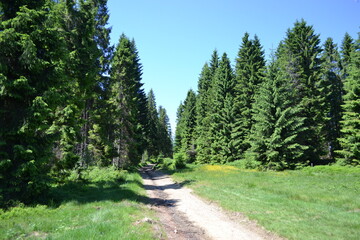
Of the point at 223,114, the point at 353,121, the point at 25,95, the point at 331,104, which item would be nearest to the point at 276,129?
the point at 353,121

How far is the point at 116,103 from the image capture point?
26.8 meters

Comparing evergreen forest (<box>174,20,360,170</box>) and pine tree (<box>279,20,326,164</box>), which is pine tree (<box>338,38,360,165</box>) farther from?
pine tree (<box>279,20,326,164</box>)

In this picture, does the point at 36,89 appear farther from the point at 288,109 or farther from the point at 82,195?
the point at 288,109

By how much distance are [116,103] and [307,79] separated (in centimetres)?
2770

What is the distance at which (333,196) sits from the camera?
1273 cm

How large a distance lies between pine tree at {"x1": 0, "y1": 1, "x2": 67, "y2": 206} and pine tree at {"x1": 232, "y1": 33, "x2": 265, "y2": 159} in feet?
105

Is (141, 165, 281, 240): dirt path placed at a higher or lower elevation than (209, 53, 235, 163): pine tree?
lower

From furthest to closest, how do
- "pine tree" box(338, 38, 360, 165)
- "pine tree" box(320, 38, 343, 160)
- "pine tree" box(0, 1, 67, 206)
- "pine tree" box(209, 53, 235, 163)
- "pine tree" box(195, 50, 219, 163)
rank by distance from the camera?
"pine tree" box(195, 50, 219, 163) < "pine tree" box(209, 53, 235, 163) < "pine tree" box(320, 38, 343, 160) < "pine tree" box(338, 38, 360, 165) < "pine tree" box(0, 1, 67, 206)

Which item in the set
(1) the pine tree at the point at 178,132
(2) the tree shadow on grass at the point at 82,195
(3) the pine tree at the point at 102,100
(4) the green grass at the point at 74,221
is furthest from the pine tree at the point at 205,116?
(4) the green grass at the point at 74,221

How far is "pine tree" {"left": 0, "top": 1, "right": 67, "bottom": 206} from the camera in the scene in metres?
9.88

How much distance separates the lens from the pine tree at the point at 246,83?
127 ft

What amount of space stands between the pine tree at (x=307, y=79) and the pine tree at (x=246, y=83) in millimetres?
5434

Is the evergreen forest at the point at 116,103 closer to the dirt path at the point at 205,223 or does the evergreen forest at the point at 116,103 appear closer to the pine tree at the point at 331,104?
the pine tree at the point at 331,104

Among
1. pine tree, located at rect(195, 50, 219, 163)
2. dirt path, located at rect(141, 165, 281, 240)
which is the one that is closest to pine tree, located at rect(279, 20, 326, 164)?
pine tree, located at rect(195, 50, 219, 163)
